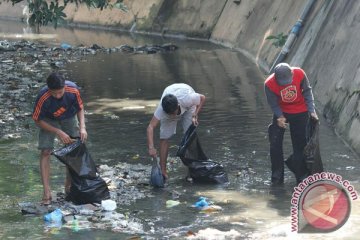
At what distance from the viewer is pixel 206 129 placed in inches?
504

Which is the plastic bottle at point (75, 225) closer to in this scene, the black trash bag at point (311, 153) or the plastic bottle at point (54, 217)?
the plastic bottle at point (54, 217)

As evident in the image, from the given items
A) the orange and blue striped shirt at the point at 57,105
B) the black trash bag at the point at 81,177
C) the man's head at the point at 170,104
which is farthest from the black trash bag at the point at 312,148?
the orange and blue striped shirt at the point at 57,105

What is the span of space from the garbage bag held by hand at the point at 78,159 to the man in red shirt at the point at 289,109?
2305 millimetres

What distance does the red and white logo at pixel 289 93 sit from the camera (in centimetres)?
878

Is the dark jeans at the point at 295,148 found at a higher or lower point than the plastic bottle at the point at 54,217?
higher

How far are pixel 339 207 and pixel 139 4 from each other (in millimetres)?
38899

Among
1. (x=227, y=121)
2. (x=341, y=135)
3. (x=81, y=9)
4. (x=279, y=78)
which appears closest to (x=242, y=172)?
(x=279, y=78)

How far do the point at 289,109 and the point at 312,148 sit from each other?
566mm

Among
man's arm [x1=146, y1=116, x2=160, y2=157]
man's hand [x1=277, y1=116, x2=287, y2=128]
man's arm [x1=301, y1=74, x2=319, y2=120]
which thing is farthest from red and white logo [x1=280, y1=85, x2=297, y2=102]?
man's arm [x1=146, y1=116, x2=160, y2=157]

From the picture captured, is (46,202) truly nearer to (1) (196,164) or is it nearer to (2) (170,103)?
(2) (170,103)

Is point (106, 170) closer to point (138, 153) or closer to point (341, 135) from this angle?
point (138, 153)

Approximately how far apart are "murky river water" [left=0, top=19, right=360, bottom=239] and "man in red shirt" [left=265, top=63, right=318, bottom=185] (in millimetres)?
364

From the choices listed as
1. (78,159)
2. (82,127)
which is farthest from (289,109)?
(78,159)

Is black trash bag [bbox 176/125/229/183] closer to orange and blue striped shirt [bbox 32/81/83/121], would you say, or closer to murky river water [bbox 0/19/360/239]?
murky river water [bbox 0/19/360/239]
